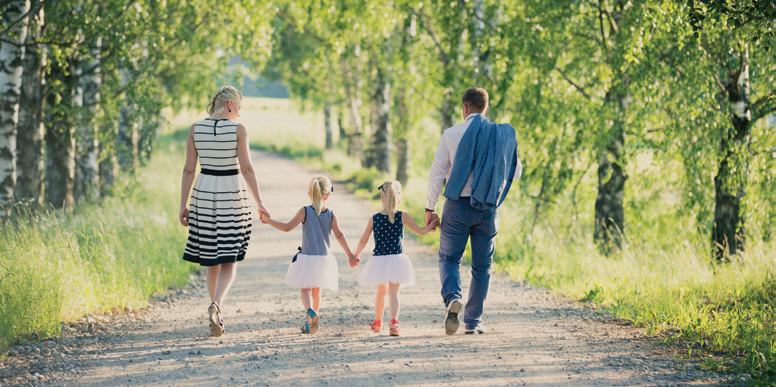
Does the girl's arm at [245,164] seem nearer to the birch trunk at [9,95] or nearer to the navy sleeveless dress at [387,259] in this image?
the navy sleeveless dress at [387,259]

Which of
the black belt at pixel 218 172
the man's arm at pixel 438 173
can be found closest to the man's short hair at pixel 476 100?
the man's arm at pixel 438 173

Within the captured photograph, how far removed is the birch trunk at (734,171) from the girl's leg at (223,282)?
6.25 meters

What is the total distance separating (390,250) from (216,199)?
1.67m

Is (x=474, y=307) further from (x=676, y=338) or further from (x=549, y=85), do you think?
(x=549, y=85)

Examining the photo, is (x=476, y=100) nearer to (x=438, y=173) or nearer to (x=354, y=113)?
(x=438, y=173)

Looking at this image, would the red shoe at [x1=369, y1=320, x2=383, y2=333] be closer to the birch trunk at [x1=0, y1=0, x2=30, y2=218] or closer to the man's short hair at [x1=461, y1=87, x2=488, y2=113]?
the man's short hair at [x1=461, y1=87, x2=488, y2=113]

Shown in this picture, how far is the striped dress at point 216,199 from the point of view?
5.69 metres

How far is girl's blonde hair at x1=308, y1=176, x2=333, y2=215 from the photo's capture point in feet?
19.2

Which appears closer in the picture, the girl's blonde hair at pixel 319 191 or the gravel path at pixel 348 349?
the gravel path at pixel 348 349

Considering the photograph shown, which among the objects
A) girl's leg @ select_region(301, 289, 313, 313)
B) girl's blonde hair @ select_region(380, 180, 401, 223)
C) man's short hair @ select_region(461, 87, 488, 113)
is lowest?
girl's leg @ select_region(301, 289, 313, 313)

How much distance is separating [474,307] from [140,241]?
210 inches

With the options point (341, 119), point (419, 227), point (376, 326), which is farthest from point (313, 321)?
point (341, 119)

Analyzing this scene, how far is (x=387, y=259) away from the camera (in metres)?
5.92

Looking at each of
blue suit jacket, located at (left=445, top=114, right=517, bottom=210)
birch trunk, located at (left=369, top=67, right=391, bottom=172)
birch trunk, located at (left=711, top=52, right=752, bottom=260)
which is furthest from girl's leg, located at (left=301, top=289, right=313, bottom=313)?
birch trunk, located at (left=369, top=67, right=391, bottom=172)
